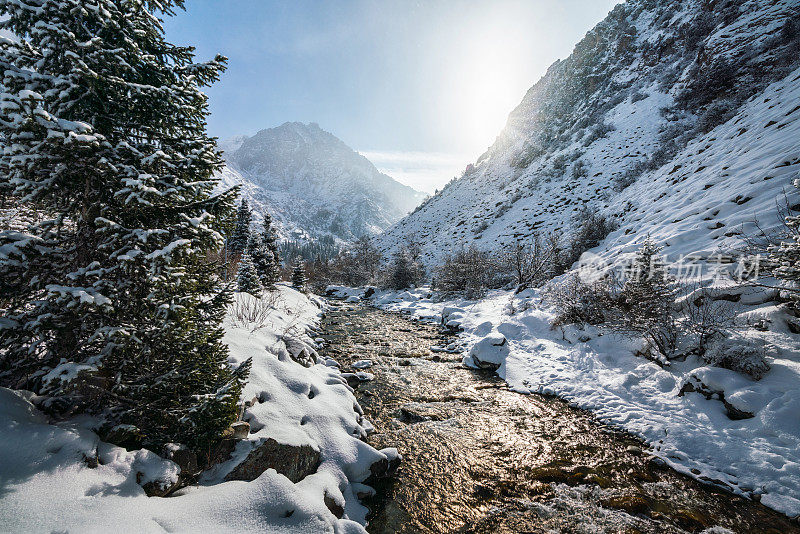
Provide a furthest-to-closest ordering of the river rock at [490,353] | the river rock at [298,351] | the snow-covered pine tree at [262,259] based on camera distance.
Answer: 1. the snow-covered pine tree at [262,259]
2. the river rock at [490,353]
3. the river rock at [298,351]

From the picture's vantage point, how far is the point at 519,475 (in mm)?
5676

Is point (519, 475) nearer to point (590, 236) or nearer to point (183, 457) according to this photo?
point (183, 457)

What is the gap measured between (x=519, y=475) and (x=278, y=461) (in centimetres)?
472


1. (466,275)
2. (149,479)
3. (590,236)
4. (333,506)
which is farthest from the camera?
(466,275)

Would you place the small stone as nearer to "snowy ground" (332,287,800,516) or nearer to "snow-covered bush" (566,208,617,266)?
"snowy ground" (332,287,800,516)

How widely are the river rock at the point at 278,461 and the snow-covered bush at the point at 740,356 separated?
9.44 m

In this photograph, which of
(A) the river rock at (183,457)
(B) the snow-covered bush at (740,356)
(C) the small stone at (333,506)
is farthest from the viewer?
(B) the snow-covered bush at (740,356)

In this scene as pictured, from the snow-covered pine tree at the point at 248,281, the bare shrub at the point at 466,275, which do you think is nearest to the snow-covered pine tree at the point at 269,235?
the snow-covered pine tree at the point at 248,281

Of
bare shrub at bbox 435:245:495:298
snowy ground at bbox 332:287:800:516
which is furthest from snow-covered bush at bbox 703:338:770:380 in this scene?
bare shrub at bbox 435:245:495:298

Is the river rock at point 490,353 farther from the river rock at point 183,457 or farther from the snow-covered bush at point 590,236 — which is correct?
→ the snow-covered bush at point 590,236

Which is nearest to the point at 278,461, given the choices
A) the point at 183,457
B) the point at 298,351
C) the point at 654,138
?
the point at 183,457

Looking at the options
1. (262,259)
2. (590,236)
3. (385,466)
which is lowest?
(385,466)

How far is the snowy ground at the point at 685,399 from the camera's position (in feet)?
16.5

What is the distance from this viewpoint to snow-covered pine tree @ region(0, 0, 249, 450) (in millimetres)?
2961
